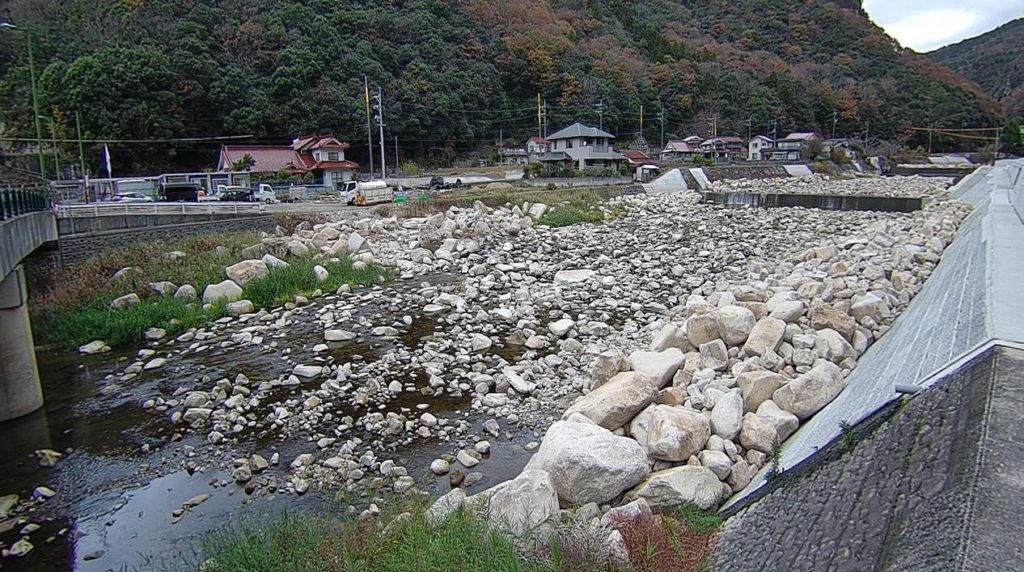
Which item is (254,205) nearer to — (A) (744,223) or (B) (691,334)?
(B) (691,334)

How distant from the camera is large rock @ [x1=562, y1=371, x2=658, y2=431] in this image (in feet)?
19.7

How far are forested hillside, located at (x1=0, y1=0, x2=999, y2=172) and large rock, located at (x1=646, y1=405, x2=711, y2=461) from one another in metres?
37.3

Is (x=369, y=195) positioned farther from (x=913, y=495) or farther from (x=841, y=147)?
(x=841, y=147)

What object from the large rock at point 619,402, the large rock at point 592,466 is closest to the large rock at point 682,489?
the large rock at point 592,466

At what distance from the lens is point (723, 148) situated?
6425 cm

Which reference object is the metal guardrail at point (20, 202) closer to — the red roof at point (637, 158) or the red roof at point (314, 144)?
the red roof at point (314, 144)

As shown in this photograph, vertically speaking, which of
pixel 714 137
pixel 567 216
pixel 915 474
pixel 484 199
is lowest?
pixel 915 474

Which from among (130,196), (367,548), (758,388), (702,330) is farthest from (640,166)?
(367,548)

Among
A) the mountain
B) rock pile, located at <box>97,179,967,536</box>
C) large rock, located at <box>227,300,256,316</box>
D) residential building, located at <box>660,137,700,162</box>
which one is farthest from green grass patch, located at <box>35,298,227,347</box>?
the mountain

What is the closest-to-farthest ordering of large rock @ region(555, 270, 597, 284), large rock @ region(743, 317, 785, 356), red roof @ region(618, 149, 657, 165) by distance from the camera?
large rock @ region(743, 317, 785, 356), large rock @ region(555, 270, 597, 284), red roof @ region(618, 149, 657, 165)

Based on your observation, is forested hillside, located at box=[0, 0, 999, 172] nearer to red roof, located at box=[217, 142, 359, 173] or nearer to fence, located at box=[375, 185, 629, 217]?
red roof, located at box=[217, 142, 359, 173]

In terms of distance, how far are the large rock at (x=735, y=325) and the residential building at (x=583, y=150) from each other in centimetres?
3962

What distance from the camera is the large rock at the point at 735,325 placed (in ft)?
25.9

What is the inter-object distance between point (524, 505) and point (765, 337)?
14.4ft
